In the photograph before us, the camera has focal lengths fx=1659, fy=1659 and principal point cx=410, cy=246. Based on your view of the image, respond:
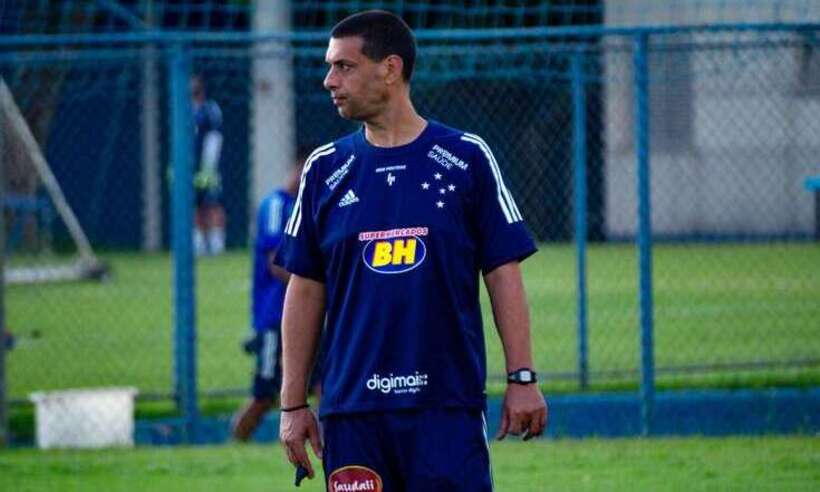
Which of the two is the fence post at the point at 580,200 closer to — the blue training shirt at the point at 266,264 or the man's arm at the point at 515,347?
the blue training shirt at the point at 266,264

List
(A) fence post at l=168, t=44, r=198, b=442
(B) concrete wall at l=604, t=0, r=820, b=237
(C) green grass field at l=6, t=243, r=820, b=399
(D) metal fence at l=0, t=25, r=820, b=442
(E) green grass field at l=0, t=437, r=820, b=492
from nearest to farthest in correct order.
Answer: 1. (E) green grass field at l=0, t=437, r=820, b=492
2. (A) fence post at l=168, t=44, r=198, b=442
3. (D) metal fence at l=0, t=25, r=820, b=442
4. (C) green grass field at l=6, t=243, r=820, b=399
5. (B) concrete wall at l=604, t=0, r=820, b=237

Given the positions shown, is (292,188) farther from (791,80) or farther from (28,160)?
(28,160)

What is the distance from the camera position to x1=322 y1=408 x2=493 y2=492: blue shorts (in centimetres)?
485

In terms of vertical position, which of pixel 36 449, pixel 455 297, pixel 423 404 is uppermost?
pixel 455 297

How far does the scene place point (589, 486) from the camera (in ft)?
27.2

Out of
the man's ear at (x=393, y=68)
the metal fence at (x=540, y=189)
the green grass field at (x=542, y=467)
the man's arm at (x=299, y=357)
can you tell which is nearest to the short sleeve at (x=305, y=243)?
the man's arm at (x=299, y=357)

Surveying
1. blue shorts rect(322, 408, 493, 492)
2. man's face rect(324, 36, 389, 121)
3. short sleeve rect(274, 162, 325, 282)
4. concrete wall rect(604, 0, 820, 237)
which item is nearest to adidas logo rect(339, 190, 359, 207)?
short sleeve rect(274, 162, 325, 282)

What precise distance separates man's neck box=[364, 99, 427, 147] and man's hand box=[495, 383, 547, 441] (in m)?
0.82

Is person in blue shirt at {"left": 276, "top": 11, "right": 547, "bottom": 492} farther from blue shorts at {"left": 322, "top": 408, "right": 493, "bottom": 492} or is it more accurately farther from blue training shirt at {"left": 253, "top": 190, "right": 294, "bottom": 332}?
blue training shirt at {"left": 253, "top": 190, "right": 294, "bottom": 332}

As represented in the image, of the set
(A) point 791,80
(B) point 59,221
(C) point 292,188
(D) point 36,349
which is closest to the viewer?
(C) point 292,188

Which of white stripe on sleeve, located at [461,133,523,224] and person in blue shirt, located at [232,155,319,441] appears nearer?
white stripe on sleeve, located at [461,133,523,224]

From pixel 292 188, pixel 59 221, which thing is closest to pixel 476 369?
pixel 292 188

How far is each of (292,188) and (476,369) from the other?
5.46 metres

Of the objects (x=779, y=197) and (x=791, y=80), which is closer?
(x=791, y=80)
